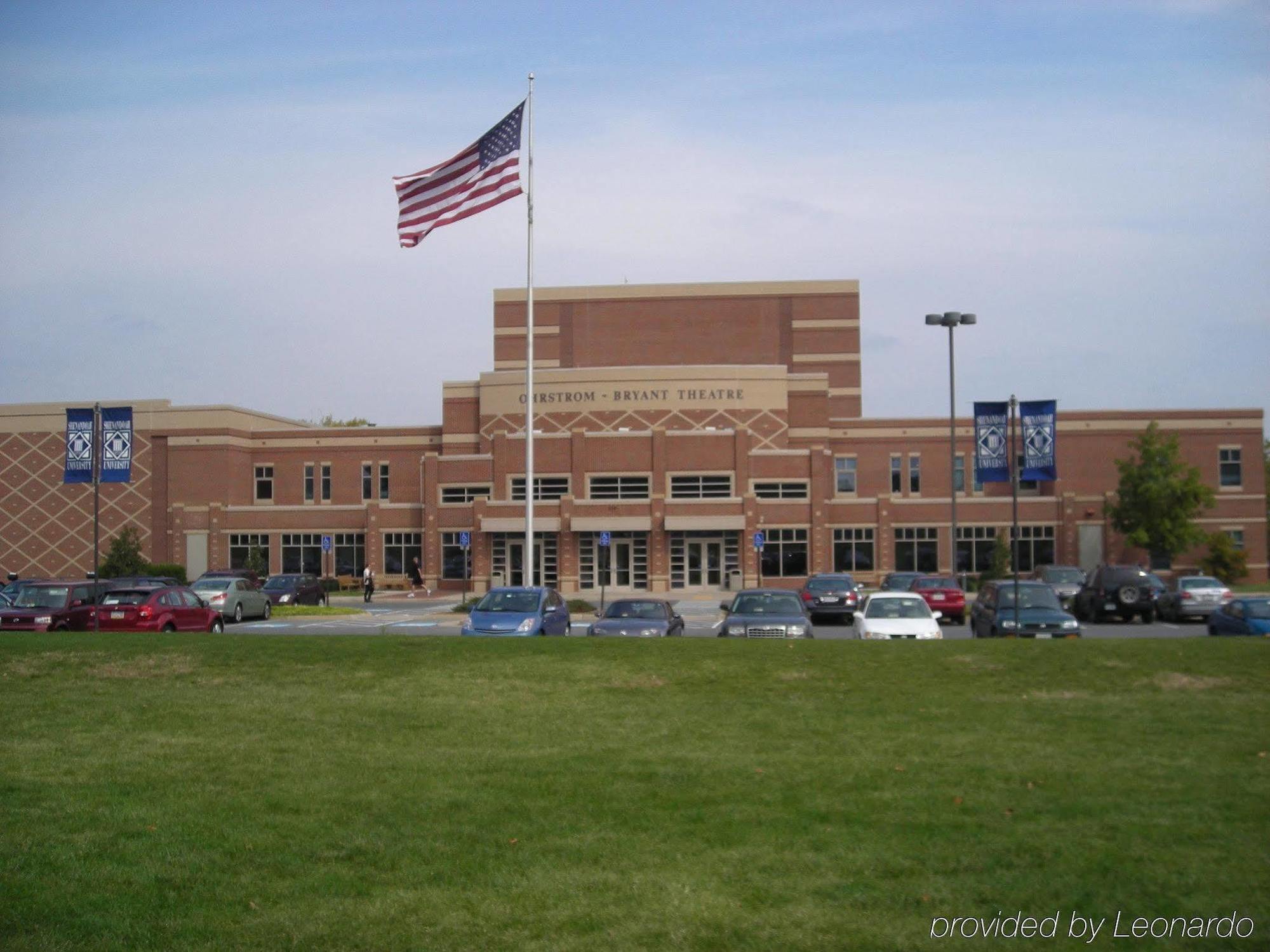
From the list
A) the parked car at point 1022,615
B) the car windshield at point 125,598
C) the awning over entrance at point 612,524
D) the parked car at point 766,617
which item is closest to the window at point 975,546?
the awning over entrance at point 612,524

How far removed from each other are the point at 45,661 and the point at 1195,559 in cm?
5921

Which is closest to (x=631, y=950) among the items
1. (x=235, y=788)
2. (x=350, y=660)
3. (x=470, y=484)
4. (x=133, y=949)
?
(x=133, y=949)

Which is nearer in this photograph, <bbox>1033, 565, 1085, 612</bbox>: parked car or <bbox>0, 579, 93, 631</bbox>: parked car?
<bbox>0, 579, 93, 631</bbox>: parked car

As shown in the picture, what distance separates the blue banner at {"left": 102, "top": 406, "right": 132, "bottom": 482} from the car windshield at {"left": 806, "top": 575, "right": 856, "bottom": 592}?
21734 mm

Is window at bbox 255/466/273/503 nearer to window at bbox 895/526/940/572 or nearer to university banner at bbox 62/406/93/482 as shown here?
window at bbox 895/526/940/572

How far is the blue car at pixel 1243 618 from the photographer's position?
26.6m

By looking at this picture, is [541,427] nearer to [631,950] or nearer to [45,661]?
[45,661]

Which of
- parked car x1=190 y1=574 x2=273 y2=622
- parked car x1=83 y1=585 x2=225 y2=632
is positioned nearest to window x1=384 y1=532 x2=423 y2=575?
parked car x1=190 y1=574 x2=273 y2=622

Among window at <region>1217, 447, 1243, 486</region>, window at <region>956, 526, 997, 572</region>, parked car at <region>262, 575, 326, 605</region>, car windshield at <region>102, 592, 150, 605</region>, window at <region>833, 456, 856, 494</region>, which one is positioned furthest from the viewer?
window at <region>833, 456, 856, 494</region>

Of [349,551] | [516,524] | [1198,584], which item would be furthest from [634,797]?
[349,551]

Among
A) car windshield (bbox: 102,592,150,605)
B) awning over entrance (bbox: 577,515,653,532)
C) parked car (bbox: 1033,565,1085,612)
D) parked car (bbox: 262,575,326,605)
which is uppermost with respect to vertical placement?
awning over entrance (bbox: 577,515,653,532)

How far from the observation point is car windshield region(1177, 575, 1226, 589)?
38.2 m

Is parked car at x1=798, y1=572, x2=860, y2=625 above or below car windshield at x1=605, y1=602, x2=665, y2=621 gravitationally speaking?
below

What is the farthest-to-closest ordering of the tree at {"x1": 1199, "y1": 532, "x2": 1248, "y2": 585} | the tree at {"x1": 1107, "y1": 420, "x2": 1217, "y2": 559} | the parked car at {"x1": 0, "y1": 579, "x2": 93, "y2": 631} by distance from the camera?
the tree at {"x1": 1199, "y1": 532, "x2": 1248, "y2": 585} < the tree at {"x1": 1107, "y1": 420, "x2": 1217, "y2": 559} < the parked car at {"x1": 0, "y1": 579, "x2": 93, "y2": 631}
